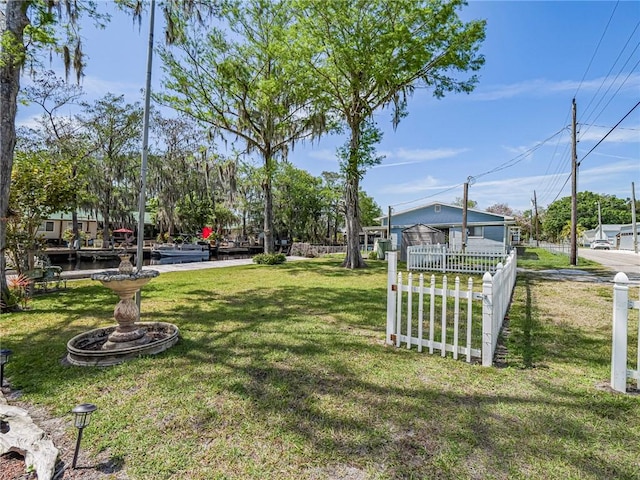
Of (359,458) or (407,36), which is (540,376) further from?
(407,36)

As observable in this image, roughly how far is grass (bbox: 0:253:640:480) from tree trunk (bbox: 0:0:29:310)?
222cm

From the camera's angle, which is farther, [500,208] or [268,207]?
[500,208]

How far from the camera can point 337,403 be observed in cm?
268

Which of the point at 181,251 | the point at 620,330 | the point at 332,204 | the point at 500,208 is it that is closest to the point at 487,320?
the point at 620,330

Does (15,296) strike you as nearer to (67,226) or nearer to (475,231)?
(475,231)

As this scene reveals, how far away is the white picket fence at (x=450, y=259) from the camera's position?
12.3 m

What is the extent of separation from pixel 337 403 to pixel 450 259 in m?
11.2

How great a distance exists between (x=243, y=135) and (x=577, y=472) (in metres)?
16.8

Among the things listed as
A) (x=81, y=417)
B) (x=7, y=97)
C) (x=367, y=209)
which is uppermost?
(x=367, y=209)

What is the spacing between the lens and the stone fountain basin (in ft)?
11.6

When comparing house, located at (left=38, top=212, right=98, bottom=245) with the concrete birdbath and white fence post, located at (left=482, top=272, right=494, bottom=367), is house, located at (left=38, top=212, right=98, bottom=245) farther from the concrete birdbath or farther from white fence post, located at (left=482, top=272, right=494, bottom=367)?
white fence post, located at (left=482, top=272, right=494, bottom=367)

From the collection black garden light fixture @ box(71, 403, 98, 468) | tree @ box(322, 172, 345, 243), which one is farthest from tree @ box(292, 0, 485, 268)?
tree @ box(322, 172, 345, 243)

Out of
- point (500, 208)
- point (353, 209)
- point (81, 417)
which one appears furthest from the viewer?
point (500, 208)

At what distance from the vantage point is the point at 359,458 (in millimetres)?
2014
